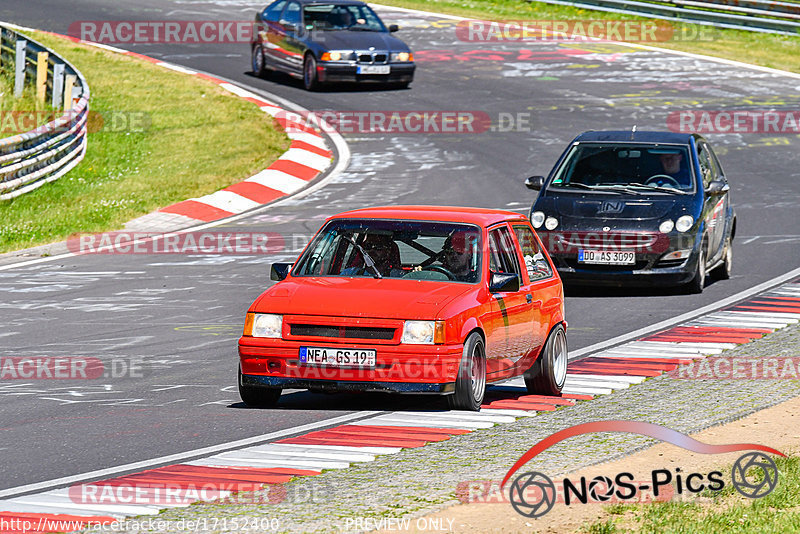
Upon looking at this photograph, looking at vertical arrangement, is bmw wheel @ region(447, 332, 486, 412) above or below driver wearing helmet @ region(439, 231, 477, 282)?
below

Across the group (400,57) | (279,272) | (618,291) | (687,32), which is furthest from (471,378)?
(687,32)

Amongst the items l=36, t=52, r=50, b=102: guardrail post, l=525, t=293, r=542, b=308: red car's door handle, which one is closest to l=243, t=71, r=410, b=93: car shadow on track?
l=36, t=52, r=50, b=102: guardrail post

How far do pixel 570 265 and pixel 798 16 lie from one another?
21.3 metres

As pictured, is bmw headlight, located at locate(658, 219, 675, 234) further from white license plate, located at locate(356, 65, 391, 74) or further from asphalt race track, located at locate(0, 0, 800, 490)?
white license plate, located at locate(356, 65, 391, 74)

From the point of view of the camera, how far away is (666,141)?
16172mm

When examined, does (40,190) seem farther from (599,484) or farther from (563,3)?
(563,3)

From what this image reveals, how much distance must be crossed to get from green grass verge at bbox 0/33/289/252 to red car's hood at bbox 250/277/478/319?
9.40 meters

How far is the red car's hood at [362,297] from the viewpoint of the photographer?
954cm

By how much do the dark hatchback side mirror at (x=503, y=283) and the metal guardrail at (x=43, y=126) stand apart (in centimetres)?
1236

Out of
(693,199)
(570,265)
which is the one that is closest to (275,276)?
(570,265)

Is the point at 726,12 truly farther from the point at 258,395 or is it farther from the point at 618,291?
the point at 258,395

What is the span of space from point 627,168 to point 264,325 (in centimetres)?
735

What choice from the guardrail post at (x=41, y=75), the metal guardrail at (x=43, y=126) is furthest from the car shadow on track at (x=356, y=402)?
the guardrail post at (x=41, y=75)

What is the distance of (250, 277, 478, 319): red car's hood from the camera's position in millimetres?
9539
